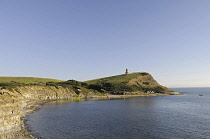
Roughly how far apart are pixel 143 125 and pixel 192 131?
15.2 m

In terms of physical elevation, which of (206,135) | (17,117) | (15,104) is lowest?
(206,135)

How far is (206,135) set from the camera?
4453 centimetres

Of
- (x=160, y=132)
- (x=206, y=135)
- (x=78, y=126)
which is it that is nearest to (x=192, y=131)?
(x=206, y=135)

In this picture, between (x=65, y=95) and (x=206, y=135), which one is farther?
(x=65, y=95)

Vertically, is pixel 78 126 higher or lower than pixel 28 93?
lower

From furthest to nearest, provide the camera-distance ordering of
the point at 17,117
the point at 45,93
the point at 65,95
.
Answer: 1. the point at 65,95
2. the point at 45,93
3. the point at 17,117

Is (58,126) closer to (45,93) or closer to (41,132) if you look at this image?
(41,132)

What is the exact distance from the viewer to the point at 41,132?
47.9m

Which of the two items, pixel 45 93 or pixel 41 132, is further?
pixel 45 93

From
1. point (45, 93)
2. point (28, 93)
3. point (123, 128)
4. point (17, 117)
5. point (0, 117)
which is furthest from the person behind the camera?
point (45, 93)

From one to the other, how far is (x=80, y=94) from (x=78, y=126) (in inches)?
5096

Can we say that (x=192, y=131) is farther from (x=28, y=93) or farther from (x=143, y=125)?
(x=28, y=93)

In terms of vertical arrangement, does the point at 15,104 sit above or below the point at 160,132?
above

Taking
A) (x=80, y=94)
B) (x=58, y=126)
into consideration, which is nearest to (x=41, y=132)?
(x=58, y=126)
